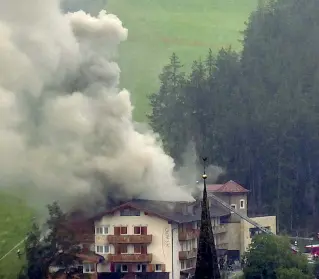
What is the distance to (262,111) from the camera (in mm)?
94938

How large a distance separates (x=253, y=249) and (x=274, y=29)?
1454 inches

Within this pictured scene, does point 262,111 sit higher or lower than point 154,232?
higher

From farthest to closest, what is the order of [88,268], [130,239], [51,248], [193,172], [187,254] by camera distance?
[193,172] < [187,254] < [130,239] < [88,268] < [51,248]

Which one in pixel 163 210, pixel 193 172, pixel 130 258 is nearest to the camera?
pixel 130 258

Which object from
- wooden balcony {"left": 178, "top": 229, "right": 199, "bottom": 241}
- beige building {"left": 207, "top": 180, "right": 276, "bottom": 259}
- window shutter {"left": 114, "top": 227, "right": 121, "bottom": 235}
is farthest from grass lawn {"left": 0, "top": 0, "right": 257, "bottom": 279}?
window shutter {"left": 114, "top": 227, "right": 121, "bottom": 235}

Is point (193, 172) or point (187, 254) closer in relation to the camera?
point (187, 254)

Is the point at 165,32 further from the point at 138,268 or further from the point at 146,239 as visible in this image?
the point at 138,268

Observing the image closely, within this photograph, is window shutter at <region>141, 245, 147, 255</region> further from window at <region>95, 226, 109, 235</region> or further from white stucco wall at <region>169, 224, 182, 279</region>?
window at <region>95, 226, 109, 235</region>

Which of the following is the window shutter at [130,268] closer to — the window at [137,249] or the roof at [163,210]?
the window at [137,249]

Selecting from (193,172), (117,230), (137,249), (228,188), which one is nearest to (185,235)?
(137,249)

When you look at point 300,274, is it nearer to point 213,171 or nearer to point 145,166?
point 145,166

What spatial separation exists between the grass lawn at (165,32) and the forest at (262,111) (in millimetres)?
1485

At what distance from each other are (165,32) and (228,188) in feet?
65.6

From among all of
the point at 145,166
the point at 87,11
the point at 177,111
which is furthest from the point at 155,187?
the point at 177,111
